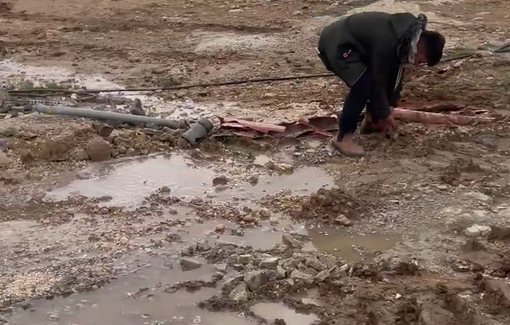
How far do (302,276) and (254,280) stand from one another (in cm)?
30

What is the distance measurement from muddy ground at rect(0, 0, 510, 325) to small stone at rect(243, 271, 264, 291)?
0.01 meters

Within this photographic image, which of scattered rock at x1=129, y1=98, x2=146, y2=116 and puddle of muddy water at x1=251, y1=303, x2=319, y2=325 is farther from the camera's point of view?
scattered rock at x1=129, y1=98, x2=146, y2=116

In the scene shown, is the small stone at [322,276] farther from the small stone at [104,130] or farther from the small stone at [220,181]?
the small stone at [104,130]

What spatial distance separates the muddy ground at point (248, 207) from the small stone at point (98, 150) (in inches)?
0.6

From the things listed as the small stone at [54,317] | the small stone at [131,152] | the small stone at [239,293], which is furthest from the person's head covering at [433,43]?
the small stone at [54,317]

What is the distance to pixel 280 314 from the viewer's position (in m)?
4.33

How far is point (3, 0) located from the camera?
13.5 m

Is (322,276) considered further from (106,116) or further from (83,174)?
(106,116)

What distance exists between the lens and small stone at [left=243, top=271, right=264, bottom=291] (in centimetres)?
450

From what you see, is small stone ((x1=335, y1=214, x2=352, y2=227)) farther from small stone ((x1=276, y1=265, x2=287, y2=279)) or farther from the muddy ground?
small stone ((x1=276, y1=265, x2=287, y2=279))

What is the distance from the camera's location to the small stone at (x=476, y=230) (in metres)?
5.12

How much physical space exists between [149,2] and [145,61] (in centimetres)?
348

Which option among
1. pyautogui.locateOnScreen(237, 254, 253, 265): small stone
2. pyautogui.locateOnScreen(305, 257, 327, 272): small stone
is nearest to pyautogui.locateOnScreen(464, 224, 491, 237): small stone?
pyautogui.locateOnScreen(305, 257, 327, 272): small stone

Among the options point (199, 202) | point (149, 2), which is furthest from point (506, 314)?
point (149, 2)
